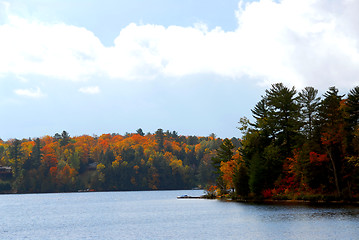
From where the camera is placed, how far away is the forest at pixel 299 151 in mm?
86125

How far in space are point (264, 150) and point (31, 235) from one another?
57559mm

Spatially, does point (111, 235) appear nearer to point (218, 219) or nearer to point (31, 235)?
point (31, 235)

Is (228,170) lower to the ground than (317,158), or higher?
higher

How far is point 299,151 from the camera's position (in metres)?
94.1

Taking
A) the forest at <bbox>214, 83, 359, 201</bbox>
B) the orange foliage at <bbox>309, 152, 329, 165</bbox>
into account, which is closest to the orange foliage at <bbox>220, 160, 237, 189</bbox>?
the forest at <bbox>214, 83, 359, 201</bbox>

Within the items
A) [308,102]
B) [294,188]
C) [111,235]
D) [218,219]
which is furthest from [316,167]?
[111,235]

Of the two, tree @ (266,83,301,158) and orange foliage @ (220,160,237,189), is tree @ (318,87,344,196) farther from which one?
orange foliage @ (220,160,237,189)

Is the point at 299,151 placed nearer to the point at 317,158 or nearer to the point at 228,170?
the point at 317,158

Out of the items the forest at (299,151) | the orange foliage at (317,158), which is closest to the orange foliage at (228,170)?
the forest at (299,151)

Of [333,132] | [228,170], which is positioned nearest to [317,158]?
[333,132]

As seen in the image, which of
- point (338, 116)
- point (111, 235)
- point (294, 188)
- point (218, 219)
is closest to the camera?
point (111, 235)

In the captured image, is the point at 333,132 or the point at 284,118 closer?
the point at 333,132

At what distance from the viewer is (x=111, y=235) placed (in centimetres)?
5650

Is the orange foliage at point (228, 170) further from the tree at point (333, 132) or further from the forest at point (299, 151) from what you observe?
the tree at point (333, 132)
